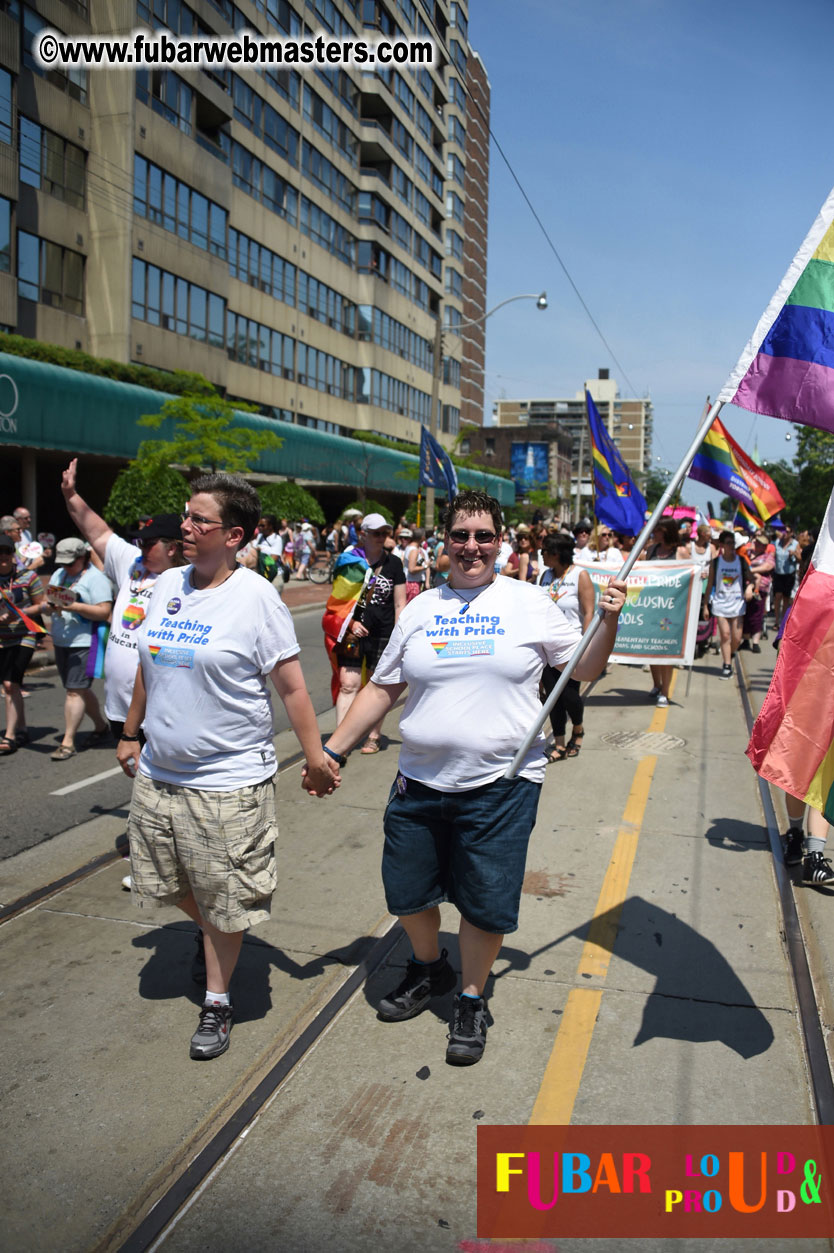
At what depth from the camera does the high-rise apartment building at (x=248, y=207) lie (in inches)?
1079

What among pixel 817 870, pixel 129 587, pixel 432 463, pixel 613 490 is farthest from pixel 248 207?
pixel 817 870

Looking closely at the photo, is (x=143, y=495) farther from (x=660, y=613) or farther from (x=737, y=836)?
(x=737, y=836)

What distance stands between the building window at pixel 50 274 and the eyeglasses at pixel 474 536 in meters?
26.7

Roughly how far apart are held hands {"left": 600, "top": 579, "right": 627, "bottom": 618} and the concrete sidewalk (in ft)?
5.09

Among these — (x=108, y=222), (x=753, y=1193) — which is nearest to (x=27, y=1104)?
(x=753, y=1193)

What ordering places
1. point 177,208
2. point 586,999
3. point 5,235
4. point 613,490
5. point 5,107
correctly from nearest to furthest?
1. point 586,999
2. point 613,490
3. point 5,107
4. point 5,235
5. point 177,208

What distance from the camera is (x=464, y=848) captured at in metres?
3.43

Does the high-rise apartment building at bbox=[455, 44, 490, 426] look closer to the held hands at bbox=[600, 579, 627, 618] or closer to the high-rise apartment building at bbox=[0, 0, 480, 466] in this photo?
the high-rise apartment building at bbox=[0, 0, 480, 466]

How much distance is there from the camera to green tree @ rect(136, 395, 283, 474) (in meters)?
24.4

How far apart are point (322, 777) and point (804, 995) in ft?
6.88

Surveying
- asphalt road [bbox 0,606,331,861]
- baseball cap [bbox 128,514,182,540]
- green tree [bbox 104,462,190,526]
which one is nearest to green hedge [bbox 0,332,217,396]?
green tree [bbox 104,462,190,526]

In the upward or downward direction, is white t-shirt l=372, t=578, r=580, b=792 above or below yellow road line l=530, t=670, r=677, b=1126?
above

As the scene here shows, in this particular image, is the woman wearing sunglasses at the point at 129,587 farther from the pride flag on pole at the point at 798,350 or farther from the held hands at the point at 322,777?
the pride flag on pole at the point at 798,350

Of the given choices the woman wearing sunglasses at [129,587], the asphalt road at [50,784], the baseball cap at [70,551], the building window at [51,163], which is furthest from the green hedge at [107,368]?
the woman wearing sunglasses at [129,587]
